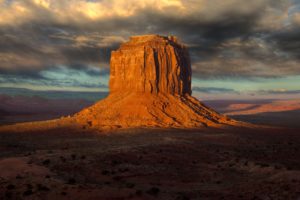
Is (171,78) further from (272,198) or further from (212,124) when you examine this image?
(272,198)

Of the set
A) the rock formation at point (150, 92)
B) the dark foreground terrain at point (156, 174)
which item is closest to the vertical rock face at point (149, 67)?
the rock formation at point (150, 92)

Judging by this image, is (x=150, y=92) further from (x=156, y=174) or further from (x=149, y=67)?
(x=156, y=174)

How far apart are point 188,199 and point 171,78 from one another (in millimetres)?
70815

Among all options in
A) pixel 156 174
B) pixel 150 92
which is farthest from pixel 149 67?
pixel 156 174

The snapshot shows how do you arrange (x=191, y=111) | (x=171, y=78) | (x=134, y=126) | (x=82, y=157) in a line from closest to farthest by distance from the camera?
(x=82, y=157) < (x=134, y=126) < (x=191, y=111) < (x=171, y=78)

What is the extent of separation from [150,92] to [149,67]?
6662 mm

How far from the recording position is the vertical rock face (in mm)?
88106

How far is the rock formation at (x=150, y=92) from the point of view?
253 ft

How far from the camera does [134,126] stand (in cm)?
7269

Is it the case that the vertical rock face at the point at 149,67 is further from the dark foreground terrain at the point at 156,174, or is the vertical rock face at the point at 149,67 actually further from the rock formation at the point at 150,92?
the dark foreground terrain at the point at 156,174

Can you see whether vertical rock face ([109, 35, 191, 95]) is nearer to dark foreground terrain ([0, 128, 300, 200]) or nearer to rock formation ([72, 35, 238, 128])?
rock formation ([72, 35, 238, 128])

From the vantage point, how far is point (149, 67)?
8869cm

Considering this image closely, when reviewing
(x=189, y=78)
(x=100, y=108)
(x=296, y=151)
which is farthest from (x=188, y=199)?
(x=189, y=78)

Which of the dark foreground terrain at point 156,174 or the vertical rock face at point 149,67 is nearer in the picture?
the dark foreground terrain at point 156,174
